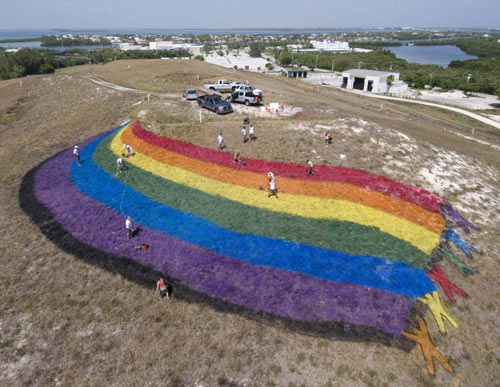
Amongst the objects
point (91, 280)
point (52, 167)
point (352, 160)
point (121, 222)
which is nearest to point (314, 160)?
point (352, 160)

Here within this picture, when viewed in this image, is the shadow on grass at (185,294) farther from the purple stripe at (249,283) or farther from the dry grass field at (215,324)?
the purple stripe at (249,283)

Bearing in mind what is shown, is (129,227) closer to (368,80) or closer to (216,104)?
(216,104)

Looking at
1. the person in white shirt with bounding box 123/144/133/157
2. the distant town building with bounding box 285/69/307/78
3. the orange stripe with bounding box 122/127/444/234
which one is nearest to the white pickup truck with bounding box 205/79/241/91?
the orange stripe with bounding box 122/127/444/234

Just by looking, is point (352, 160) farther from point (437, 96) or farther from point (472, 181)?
point (437, 96)

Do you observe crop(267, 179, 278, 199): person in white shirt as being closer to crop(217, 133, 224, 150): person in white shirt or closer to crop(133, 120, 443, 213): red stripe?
crop(133, 120, 443, 213): red stripe

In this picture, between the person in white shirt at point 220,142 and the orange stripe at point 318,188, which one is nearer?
the orange stripe at point 318,188

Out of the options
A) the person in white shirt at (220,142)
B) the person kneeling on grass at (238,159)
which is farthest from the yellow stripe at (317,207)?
the person in white shirt at (220,142)

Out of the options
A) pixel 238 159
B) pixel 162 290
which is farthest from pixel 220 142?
pixel 162 290
